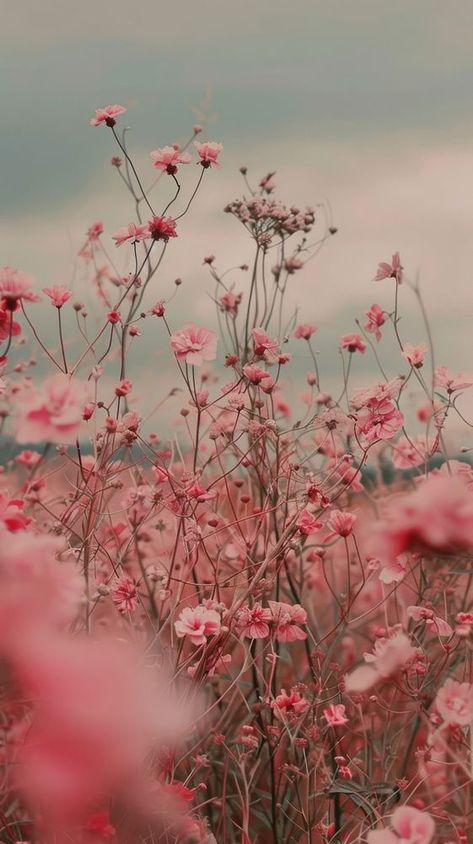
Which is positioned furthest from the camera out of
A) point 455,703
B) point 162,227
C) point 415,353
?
point 415,353

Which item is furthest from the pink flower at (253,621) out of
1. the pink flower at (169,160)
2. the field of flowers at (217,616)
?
the pink flower at (169,160)

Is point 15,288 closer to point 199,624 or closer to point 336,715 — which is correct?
point 199,624

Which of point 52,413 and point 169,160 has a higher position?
point 169,160

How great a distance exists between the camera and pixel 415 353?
1.81 meters

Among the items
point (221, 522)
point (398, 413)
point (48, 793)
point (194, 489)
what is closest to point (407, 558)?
point (398, 413)

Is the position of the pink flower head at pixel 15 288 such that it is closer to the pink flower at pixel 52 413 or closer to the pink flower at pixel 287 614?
the pink flower at pixel 52 413

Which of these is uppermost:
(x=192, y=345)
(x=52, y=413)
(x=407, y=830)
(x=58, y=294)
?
(x=58, y=294)

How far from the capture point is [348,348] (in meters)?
1.95

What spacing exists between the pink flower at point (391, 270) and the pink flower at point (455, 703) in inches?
34.9

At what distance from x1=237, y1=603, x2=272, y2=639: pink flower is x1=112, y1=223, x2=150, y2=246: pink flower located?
0.62m

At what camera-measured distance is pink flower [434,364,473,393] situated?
1814 millimetres

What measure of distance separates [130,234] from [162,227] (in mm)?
71

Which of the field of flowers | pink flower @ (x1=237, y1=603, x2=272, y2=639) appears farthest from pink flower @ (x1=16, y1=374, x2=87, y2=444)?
pink flower @ (x1=237, y1=603, x2=272, y2=639)

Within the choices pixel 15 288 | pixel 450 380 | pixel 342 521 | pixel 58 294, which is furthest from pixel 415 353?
pixel 15 288
